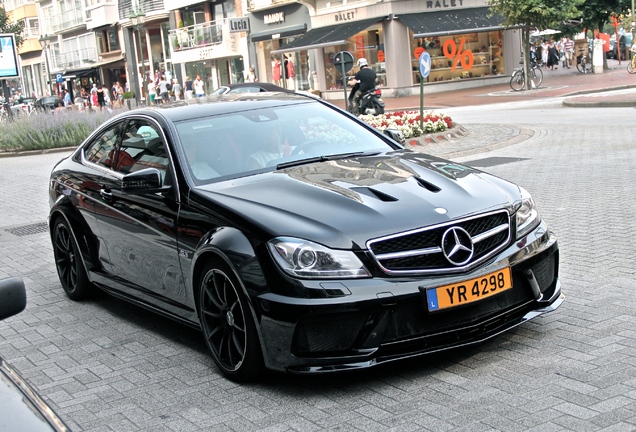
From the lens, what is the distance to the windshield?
580 cm

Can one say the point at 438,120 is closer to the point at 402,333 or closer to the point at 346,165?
the point at 346,165

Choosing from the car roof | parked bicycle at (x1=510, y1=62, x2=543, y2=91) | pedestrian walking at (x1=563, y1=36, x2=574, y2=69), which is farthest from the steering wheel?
pedestrian walking at (x1=563, y1=36, x2=574, y2=69)

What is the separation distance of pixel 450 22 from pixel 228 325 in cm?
3801

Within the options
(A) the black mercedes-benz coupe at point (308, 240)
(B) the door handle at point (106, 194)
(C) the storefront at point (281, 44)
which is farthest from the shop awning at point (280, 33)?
(A) the black mercedes-benz coupe at point (308, 240)

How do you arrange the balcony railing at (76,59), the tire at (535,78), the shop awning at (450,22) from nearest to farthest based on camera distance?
the tire at (535,78) → the shop awning at (450,22) → the balcony railing at (76,59)

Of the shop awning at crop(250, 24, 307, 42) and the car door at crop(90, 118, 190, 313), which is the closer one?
the car door at crop(90, 118, 190, 313)

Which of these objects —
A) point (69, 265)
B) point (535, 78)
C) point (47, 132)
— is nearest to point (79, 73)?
point (535, 78)

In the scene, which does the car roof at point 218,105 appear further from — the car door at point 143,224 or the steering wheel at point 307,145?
the steering wheel at point 307,145

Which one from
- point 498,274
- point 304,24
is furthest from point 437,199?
point 304,24

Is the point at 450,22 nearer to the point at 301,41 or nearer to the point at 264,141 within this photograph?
the point at 301,41

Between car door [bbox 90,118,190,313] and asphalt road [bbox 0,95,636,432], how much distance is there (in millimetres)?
390

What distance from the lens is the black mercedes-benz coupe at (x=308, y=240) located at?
457 centimetres

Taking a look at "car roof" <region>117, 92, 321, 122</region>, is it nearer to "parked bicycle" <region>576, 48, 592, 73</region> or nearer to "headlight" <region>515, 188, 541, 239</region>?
"headlight" <region>515, 188, 541, 239</region>

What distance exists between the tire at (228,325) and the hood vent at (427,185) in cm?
120
